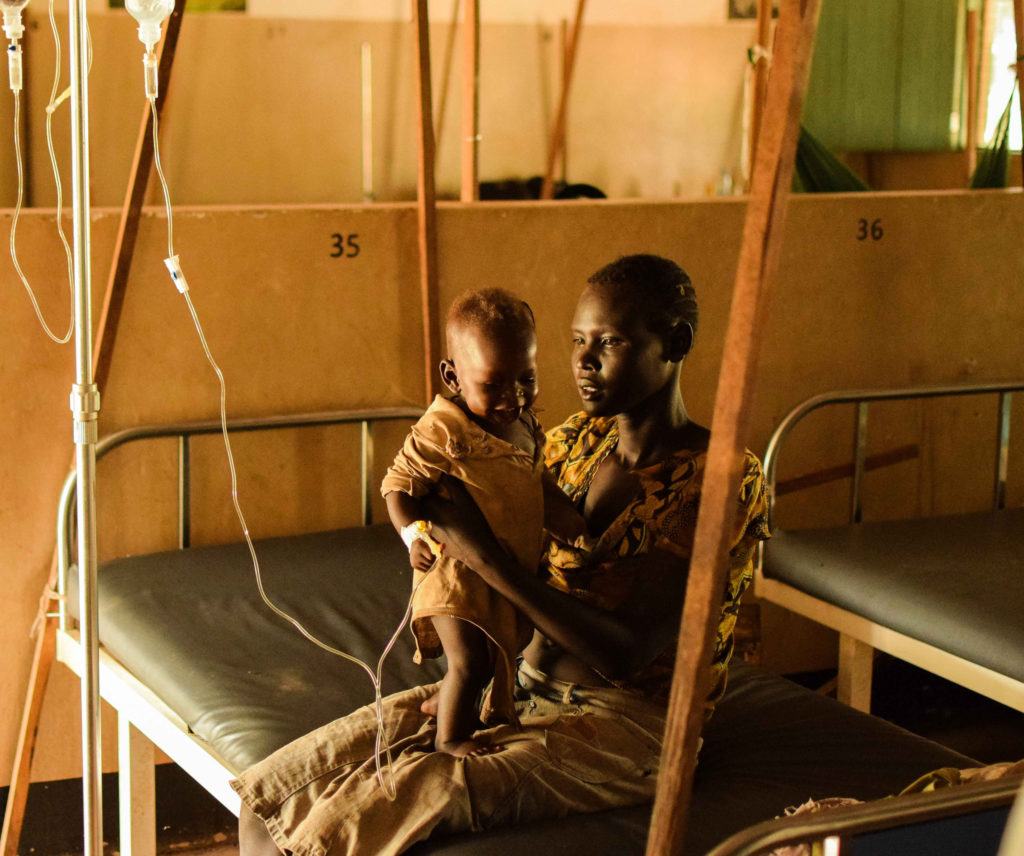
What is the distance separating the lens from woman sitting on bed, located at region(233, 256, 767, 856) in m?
1.93

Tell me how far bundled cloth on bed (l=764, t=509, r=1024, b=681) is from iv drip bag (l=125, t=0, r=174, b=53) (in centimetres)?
184

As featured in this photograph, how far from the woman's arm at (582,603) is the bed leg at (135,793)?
1086 mm

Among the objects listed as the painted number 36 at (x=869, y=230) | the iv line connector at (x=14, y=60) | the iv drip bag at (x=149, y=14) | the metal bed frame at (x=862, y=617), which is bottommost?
the metal bed frame at (x=862, y=617)

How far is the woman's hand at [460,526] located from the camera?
1960mm

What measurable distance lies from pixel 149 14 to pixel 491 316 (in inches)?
24.4

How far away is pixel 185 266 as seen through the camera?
10.7 ft

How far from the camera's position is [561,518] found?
2.05 metres

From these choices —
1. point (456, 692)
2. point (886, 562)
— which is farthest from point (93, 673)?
point (886, 562)

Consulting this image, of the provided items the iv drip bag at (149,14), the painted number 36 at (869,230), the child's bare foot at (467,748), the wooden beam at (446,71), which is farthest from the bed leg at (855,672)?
the wooden beam at (446,71)

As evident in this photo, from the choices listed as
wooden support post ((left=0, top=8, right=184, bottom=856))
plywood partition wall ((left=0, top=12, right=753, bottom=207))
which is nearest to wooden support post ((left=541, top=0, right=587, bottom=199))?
plywood partition wall ((left=0, top=12, right=753, bottom=207))

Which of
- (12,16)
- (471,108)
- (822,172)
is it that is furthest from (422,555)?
(822,172)

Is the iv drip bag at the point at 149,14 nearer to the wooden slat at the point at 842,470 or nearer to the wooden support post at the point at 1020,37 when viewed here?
the wooden slat at the point at 842,470

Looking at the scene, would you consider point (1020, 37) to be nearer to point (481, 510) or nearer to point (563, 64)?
point (563, 64)

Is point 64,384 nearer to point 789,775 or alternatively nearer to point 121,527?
point 121,527
